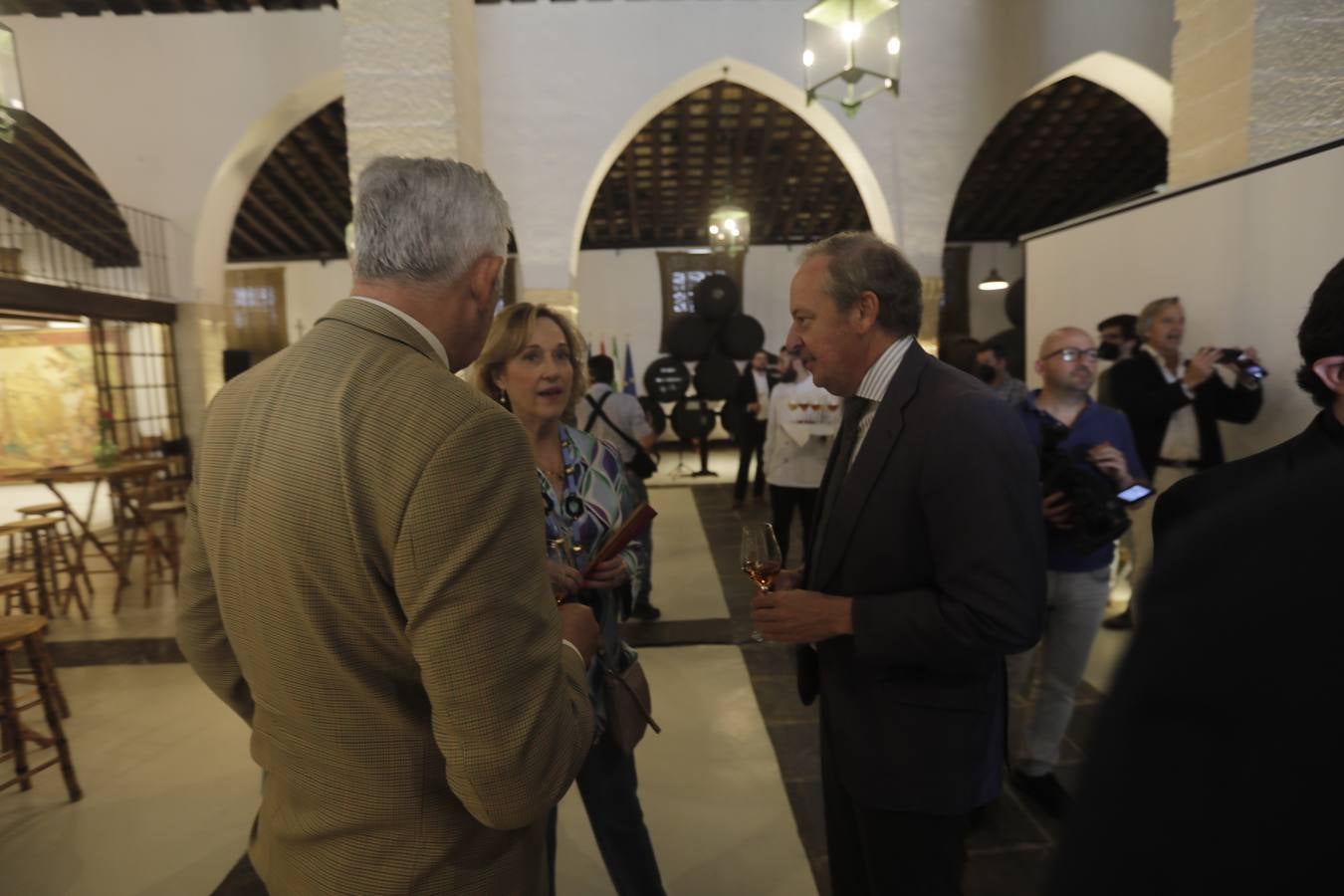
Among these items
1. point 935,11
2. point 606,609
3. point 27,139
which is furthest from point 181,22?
point 606,609

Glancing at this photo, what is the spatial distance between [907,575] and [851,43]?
4.68 m

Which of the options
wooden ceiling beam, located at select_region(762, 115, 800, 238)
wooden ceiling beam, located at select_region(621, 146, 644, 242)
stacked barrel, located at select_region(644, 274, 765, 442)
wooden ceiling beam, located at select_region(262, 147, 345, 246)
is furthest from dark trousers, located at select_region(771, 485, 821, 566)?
wooden ceiling beam, located at select_region(262, 147, 345, 246)

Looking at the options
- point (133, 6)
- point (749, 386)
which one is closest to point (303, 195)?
point (133, 6)

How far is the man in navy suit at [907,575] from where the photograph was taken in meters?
1.33

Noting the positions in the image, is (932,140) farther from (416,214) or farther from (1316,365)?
(416,214)

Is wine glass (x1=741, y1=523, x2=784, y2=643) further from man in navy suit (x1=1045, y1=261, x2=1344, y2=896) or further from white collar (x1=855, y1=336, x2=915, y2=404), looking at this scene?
man in navy suit (x1=1045, y1=261, x2=1344, y2=896)

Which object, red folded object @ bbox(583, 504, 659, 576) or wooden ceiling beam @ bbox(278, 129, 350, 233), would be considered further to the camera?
wooden ceiling beam @ bbox(278, 129, 350, 233)

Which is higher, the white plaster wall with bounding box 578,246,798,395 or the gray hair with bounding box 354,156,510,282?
the white plaster wall with bounding box 578,246,798,395

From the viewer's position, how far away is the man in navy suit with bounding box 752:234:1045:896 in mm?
1335

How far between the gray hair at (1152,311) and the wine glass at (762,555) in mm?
2915

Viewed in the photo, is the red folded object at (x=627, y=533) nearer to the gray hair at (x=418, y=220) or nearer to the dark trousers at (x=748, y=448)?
the gray hair at (x=418, y=220)

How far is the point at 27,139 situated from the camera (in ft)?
29.0

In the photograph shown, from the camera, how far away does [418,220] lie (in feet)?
3.27

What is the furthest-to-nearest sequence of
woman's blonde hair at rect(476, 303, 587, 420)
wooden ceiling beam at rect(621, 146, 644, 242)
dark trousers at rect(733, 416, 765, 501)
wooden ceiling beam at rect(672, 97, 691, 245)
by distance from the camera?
wooden ceiling beam at rect(621, 146, 644, 242) < wooden ceiling beam at rect(672, 97, 691, 245) < dark trousers at rect(733, 416, 765, 501) < woman's blonde hair at rect(476, 303, 587, 420)
